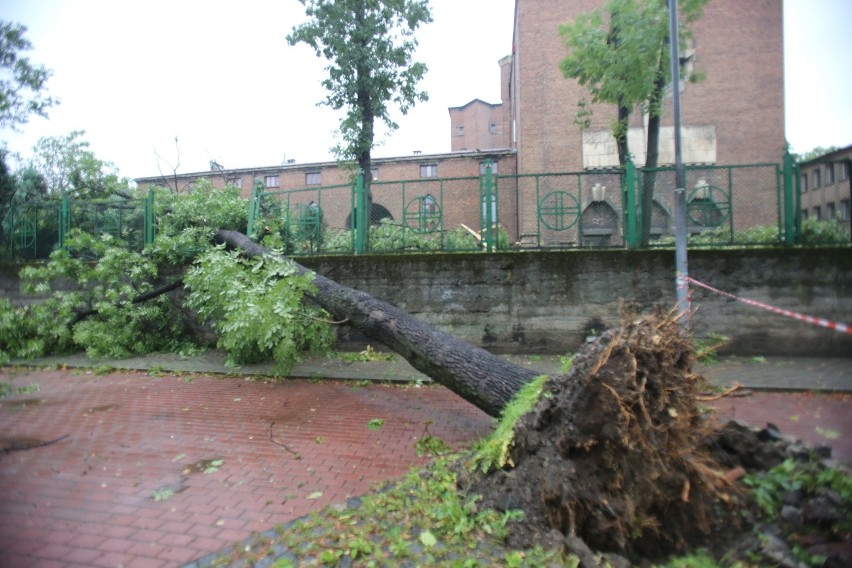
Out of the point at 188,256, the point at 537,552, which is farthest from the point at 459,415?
the point at 188,256

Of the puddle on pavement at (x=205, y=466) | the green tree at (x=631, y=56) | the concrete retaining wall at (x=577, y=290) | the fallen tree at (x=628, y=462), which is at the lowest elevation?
the puddle on pavement at (x=205, y=466)

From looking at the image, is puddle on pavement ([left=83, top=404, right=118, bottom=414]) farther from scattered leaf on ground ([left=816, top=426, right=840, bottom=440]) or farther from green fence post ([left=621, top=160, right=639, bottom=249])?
green fence post ([left=621, top=160, right=639, bottom=249])

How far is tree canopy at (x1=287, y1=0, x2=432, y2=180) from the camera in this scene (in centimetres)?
1499

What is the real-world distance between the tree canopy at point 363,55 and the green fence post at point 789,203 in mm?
11255

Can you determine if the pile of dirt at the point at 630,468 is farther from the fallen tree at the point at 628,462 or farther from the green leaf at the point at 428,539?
the green leaf at the point at 428,539

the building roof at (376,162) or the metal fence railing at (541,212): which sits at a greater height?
the building roof at (376,162)

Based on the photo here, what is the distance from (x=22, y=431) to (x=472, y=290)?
242 inches

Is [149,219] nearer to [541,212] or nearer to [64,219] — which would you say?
[64,219]

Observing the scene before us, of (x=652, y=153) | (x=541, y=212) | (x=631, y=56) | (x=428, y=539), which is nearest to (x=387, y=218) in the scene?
(x=541, y=212)

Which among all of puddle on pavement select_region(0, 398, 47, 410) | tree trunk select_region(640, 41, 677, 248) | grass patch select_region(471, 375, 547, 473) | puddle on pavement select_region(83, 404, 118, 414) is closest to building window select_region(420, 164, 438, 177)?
tree trunk select_region(640, 41, 677, 248)

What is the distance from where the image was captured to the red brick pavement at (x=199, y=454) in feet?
9.25

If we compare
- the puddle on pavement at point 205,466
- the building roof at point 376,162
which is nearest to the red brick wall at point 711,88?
the building roof at point 376,162

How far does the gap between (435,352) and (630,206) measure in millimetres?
4995

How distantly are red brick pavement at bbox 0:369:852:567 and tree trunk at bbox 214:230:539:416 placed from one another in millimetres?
512
